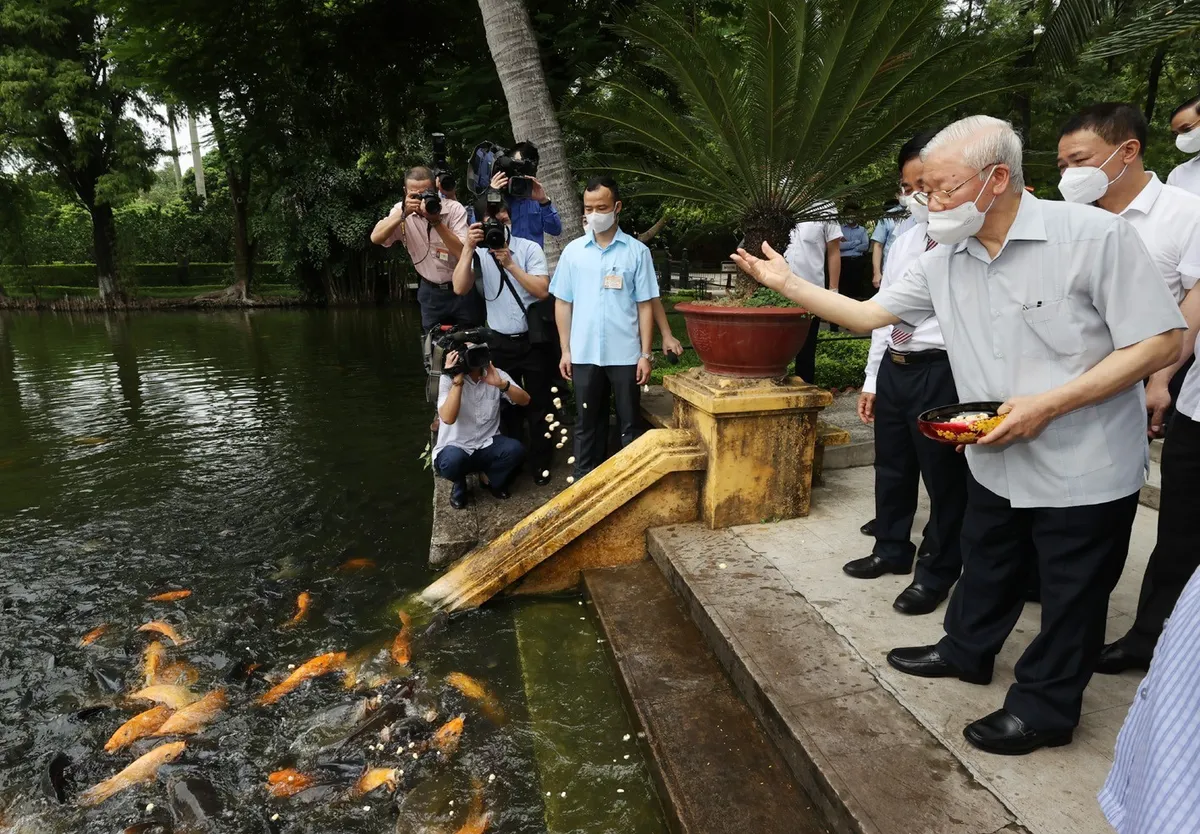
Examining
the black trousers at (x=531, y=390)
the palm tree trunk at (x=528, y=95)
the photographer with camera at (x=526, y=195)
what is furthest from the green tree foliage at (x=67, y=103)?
the black trousers at (x=531, y=390)

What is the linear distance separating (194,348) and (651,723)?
15.3m

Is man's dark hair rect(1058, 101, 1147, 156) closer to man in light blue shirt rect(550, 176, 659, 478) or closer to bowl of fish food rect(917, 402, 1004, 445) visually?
bowl of fish food rect(917, 402, 1004, 445)

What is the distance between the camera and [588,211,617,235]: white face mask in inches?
172

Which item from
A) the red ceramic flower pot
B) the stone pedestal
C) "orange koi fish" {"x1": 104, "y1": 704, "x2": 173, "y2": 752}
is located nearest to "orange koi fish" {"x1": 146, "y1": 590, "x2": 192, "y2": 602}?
"orange koi fish" {"x1": 104, "y1": 704, "x2": 173, "y2": 752}

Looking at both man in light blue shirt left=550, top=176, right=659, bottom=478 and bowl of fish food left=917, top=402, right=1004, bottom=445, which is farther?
man in light blue shirt left=550, top=176, right=659, bottom=478

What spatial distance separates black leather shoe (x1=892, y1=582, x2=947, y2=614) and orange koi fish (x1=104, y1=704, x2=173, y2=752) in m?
3.21

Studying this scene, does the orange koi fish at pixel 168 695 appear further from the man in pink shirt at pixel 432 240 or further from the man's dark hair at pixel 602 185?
the man's dark hair at pixel 602 185

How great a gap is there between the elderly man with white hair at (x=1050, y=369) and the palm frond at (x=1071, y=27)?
140 inches

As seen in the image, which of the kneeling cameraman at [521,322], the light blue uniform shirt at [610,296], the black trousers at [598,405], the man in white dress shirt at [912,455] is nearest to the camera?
the man in white dress shirt at [912,455]

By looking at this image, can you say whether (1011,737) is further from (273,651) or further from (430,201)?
(430,201)

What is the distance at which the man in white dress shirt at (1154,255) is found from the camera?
2.48 meters

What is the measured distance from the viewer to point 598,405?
4.73 m

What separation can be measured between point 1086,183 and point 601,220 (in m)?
2.46

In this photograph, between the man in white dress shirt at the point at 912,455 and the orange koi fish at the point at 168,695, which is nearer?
the man in white dress shirt at the point at 912,455
